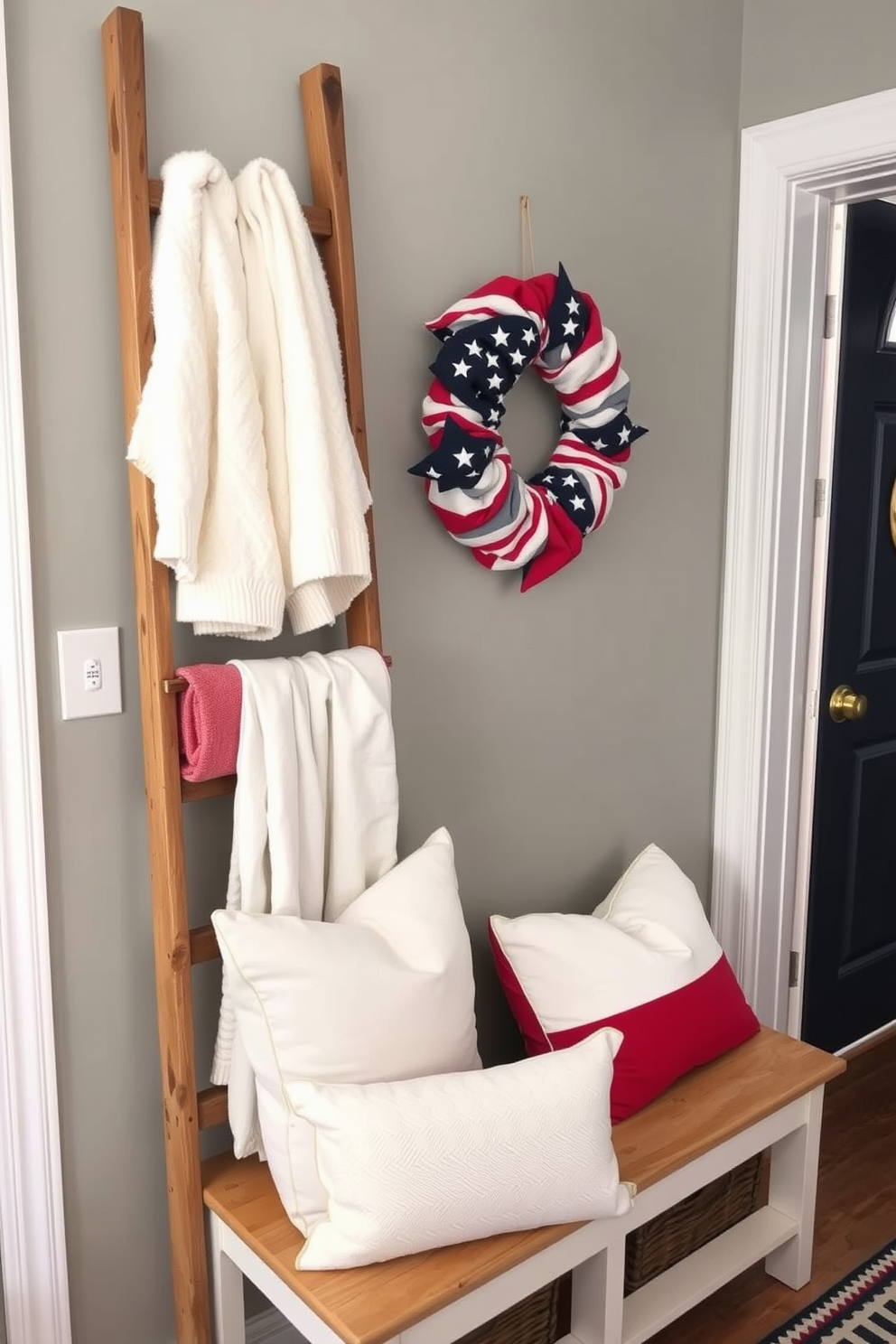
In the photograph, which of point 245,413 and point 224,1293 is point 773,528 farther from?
point 224,1293

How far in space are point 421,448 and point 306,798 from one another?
0.62 meters

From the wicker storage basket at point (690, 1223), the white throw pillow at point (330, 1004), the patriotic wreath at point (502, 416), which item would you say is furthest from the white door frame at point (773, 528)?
the white throw pillow at point (330, 1004)

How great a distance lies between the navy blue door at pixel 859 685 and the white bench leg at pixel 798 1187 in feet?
2.39

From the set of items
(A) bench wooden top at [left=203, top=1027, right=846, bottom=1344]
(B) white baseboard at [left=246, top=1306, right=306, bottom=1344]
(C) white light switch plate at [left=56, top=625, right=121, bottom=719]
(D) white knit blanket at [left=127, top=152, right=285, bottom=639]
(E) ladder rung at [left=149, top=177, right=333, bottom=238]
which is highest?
(E) ladder rung at [left=149, top=177, right=333, bottom=238]

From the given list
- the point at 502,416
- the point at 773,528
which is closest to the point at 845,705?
the point at 773,528

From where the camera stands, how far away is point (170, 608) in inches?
59.4

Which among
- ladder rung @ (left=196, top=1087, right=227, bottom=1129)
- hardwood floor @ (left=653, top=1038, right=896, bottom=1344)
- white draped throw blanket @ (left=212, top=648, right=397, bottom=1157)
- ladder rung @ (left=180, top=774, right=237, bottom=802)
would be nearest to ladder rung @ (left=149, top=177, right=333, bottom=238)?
white draped throw blanket @ (left=212, top=648, right=397, bottom=1157)

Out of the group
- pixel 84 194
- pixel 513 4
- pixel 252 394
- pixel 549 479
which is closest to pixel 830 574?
pixel 549 479

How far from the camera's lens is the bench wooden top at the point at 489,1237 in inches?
54.4

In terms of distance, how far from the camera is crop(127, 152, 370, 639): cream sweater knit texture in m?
1.39

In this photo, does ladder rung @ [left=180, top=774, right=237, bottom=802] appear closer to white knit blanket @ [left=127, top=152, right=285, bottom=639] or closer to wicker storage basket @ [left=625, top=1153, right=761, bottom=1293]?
white knit blanket @ [left=127, top=152, right=285, bottom=639]

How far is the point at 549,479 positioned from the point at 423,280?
39 cm

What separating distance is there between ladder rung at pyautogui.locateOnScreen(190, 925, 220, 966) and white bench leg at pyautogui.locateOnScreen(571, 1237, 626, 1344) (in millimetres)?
714

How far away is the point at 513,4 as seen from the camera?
6.15ft
